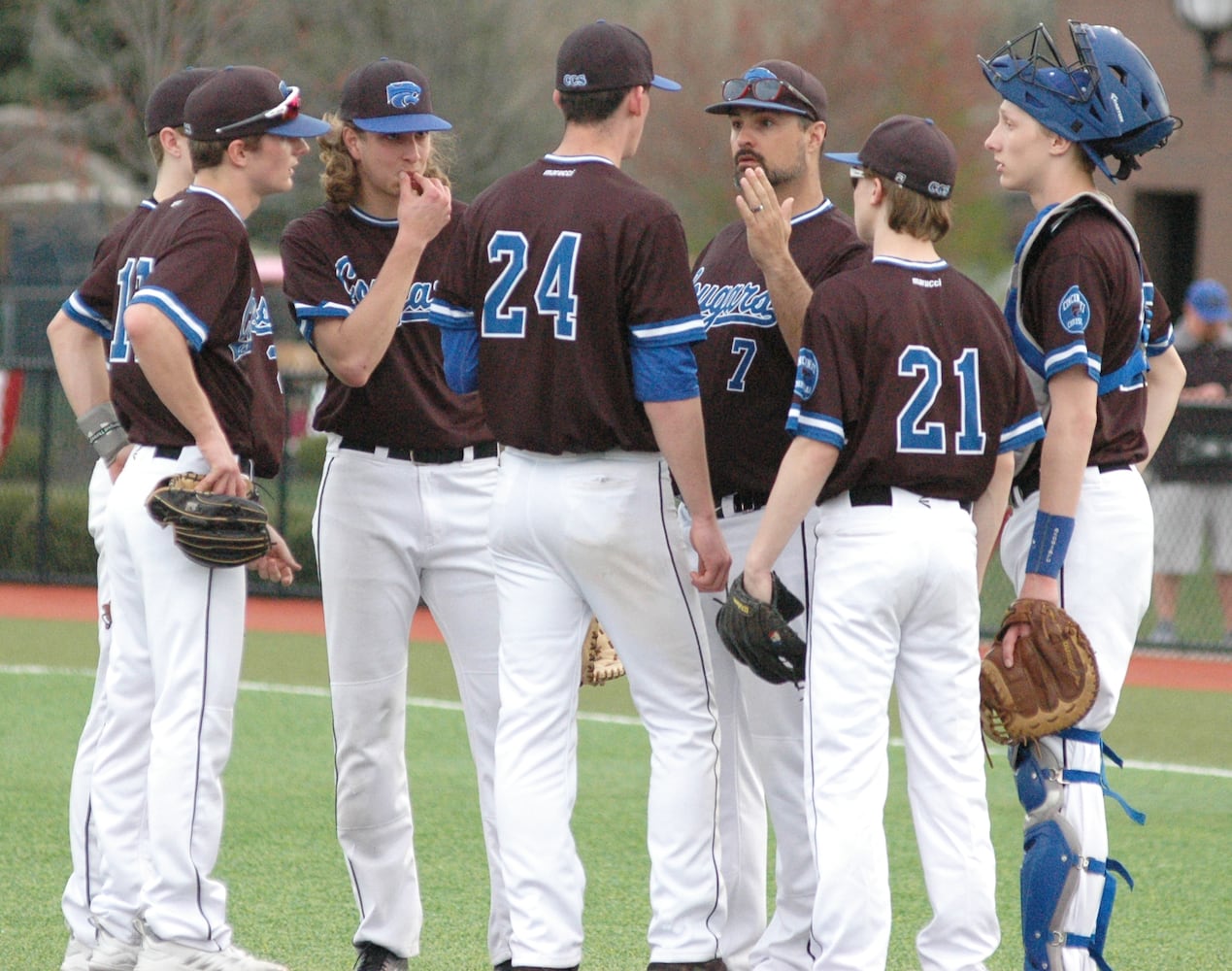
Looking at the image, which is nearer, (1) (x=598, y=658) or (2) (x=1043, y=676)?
(2) (x=1043, y=676)

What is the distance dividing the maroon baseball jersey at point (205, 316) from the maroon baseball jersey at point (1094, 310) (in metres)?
2.00

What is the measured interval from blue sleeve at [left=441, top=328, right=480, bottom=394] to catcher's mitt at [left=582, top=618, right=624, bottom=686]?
0.72 meters

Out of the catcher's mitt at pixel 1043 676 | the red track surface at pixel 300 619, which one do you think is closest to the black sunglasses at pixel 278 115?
the catcher's mitt at pixel 1043 676

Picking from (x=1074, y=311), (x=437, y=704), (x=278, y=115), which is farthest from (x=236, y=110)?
(x=437, y=704)

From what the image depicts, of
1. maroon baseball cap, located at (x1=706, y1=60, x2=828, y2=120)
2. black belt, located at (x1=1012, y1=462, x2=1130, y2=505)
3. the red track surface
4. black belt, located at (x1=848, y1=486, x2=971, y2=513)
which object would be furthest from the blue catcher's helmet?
the red track surface

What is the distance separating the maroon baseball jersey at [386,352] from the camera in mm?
4750

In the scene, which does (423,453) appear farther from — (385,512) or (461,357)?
(461,357)

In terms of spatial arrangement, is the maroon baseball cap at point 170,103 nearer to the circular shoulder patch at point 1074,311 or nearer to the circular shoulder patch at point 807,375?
the circular shoulder patch at point 807,375

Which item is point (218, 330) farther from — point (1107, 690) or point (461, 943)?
point (1107, 690)

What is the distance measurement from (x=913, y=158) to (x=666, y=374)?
781mm

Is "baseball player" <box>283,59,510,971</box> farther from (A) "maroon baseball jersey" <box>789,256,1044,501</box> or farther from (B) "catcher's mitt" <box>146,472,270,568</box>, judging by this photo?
(A) "maroon baseball jersey" <box>789,256,1044,501</box>

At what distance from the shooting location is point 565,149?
4371 mm

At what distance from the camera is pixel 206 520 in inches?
167

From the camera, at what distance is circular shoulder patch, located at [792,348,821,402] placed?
4.06 m
